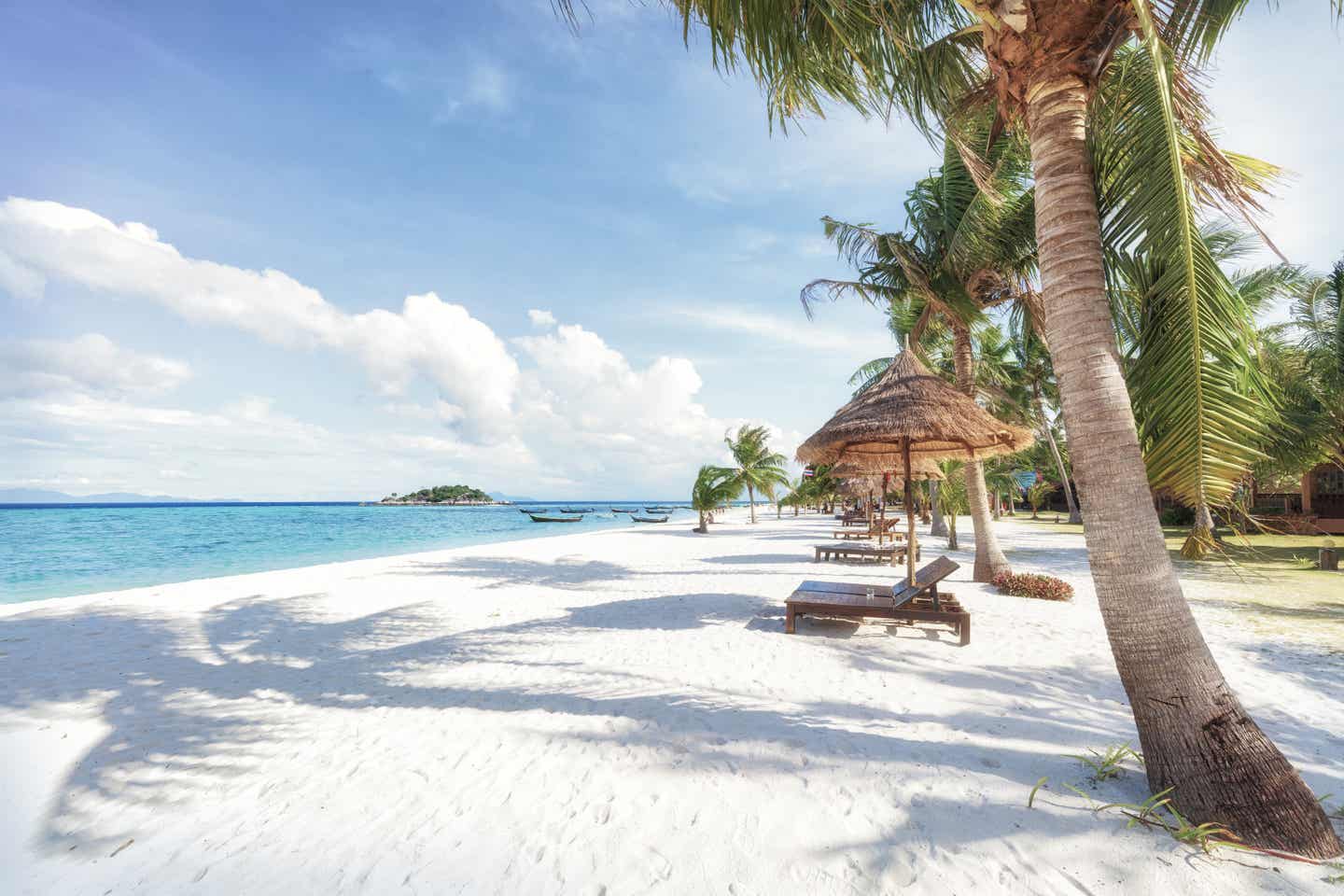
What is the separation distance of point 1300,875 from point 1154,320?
278 cm

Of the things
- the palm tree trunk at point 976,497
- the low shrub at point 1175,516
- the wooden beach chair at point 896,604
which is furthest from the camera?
the low shrub at point 1175,516

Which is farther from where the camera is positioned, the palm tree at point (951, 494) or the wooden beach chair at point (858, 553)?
the palm tree at point (951, 494)

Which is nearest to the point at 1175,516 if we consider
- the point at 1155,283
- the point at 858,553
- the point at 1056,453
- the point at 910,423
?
the point at 1056,453

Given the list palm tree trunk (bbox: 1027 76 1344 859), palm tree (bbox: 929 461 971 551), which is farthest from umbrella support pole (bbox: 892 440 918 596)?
palm tree (bbox: 929 461 971 551)

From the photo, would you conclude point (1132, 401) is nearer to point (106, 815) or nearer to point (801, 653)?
point (801, 653)

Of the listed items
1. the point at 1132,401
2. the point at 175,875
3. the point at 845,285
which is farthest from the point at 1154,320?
the point at 845,285

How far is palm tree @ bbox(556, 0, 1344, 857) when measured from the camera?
2742mm

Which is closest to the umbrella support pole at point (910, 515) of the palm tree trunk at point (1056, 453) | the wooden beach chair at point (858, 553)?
the wooden beach chair at point (858, 553)

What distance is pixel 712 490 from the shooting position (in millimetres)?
29266

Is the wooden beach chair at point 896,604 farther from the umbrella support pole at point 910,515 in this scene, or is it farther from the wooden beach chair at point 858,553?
the wooden beach chair at point 858,553

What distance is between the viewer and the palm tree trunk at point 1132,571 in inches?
105

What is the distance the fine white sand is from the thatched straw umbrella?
7.76 feet

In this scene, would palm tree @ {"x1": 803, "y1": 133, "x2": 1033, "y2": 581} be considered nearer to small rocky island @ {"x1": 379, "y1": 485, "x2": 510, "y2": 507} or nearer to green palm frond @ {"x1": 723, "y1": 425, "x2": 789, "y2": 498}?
green palm frond @ {"x1": 723, "y1": 425, "x2": 789, "y2": 498}

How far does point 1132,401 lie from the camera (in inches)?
132
